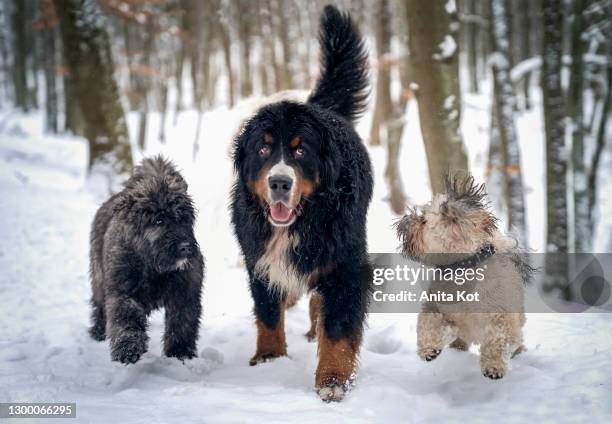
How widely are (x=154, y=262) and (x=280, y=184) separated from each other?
1322 mm

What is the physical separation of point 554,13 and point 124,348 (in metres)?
5.73

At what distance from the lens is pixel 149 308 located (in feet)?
13.6

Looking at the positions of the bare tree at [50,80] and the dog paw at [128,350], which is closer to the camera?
the dog paw at [128,350]

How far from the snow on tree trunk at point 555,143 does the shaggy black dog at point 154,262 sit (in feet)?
13.5

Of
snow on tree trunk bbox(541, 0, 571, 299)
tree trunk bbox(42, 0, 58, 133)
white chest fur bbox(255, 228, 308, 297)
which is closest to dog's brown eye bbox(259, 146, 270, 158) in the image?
white chest fur bbox(255, 228, 308, 297)

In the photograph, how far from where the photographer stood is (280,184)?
3369 millimetres

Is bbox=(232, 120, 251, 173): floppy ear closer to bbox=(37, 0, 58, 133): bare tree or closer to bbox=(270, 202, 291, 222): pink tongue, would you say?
bbox=(270, 202, 291, 222): pink tongue

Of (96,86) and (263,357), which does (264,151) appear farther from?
(96,86)

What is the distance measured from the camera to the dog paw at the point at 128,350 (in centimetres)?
365

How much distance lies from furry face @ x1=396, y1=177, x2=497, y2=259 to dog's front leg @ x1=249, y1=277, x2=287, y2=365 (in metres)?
1.20

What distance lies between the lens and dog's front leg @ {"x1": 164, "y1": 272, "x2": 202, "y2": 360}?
411 cm

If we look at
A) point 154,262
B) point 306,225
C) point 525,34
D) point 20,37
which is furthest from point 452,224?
point 20,37

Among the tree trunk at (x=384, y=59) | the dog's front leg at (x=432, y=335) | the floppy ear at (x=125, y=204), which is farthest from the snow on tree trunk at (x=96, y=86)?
the dog's front leg at (x=432, y=335)

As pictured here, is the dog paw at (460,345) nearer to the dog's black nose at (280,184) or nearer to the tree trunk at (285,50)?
the dog's black nose at (280,184)
